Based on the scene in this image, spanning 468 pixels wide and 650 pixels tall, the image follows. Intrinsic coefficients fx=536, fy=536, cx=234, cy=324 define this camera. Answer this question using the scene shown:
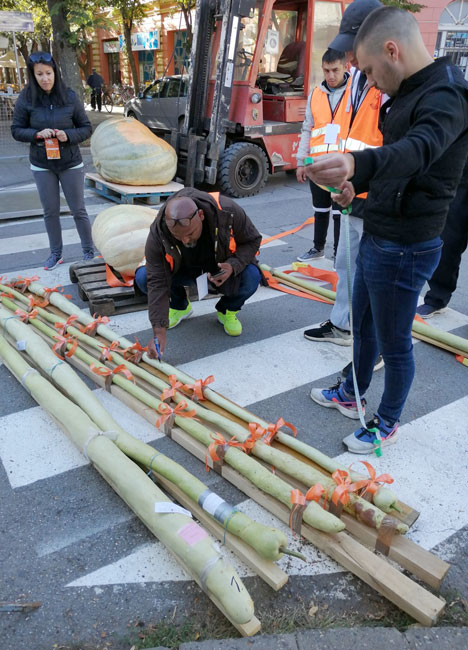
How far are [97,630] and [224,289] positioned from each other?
2.51m

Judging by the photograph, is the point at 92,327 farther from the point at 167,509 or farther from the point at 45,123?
the point at 45,123

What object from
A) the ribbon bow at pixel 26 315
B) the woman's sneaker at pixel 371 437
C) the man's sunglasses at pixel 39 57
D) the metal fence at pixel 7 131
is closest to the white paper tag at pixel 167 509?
the woman's sneaker at pixel 371 437

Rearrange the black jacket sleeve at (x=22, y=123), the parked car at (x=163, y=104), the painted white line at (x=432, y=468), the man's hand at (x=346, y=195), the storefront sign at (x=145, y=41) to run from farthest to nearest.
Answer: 1. the storefront sign at (x=145, y=41)
2. the parked car at (x=163, y=104)
3. the black jacket sleeve at (x=22, y=123)
4. the painted white line at (x=432, y=468)
5. the man's hand at (x=346, y=195)

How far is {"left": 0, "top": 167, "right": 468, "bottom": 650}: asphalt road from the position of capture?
2094 mm

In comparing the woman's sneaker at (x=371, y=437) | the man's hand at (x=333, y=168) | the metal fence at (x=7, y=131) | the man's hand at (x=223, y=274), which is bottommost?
the woman's sneaker at (x=371, y=437)

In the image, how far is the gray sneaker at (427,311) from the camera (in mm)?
4758

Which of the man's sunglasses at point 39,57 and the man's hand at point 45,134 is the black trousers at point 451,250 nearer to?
the man's hand at point 45,134

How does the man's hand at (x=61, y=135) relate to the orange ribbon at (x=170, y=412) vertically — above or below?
above

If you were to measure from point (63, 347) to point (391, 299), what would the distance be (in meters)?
2.39

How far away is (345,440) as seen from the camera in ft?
9.91

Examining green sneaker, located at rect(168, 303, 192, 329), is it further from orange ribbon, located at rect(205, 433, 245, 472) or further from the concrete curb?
the concrete curb

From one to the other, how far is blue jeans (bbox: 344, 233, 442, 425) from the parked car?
322 inches

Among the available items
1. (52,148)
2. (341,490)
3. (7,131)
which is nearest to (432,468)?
(341,490)

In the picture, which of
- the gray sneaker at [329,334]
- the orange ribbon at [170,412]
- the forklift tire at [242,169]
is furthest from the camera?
the forklift tire at [242,169]
